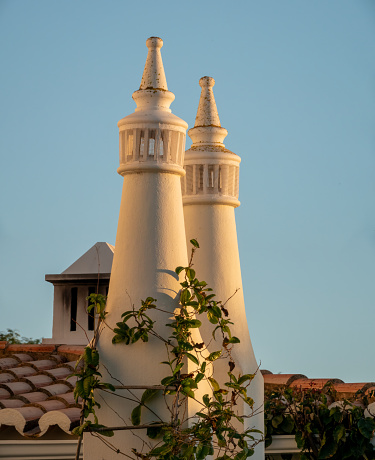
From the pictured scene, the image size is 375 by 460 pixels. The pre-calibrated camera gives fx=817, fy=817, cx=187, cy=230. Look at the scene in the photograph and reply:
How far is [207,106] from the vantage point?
9.77 m

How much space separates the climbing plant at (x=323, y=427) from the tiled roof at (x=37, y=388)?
2645 millimetres

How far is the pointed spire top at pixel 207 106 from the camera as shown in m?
9.77

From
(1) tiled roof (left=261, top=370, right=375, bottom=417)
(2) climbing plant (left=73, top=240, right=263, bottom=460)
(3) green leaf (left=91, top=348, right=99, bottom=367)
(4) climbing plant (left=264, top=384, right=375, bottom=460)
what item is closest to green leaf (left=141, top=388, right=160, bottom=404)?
(2) climbing plant (left=73, top=240, right=263, bottom=460)

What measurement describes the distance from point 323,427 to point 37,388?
361cm

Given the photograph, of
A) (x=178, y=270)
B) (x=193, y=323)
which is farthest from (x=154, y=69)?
(x=193, y=323)

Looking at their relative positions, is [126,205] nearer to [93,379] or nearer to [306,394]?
[93,379]

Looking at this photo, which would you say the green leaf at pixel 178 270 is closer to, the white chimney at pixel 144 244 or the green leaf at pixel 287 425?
the white chimney at pixel 144 244

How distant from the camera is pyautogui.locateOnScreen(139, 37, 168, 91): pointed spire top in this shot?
8430 mm

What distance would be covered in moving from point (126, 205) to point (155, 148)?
0.64 metres

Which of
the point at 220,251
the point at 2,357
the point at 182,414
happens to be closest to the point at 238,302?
the point at 220,251

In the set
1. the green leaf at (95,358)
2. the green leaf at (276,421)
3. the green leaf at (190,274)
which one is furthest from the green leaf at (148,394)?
the green leaf at (276,421)

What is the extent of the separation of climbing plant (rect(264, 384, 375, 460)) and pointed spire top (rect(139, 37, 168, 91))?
4.43 meters

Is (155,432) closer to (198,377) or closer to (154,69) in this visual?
(198,377)

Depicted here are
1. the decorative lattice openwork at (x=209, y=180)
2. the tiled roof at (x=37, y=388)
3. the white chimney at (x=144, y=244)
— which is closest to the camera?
the white chimney at (x=144, y=244)
